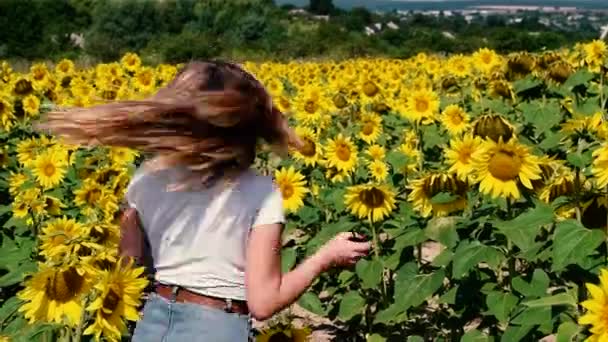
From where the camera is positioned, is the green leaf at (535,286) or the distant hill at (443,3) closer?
the green leaf at (535,286)

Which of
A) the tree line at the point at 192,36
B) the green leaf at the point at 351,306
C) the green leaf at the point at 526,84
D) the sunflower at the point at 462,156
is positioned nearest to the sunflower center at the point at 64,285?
the sunflower at the point at 462,156

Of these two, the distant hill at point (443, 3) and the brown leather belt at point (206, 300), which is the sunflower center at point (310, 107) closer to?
the brown leather belt at point (206, 300)

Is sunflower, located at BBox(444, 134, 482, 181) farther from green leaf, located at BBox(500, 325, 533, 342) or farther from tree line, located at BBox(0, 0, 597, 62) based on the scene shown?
tree line, located at BBox(0, 0, 597, 62)

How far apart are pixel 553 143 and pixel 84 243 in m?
2.21

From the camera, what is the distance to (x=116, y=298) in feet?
7.12

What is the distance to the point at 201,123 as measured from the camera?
2.09m

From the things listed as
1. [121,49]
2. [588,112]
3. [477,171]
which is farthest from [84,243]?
[121,49]

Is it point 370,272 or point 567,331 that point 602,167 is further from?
point 370,272

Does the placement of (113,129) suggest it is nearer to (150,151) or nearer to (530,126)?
(150,151)

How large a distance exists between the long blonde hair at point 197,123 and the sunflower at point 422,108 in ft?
12.4

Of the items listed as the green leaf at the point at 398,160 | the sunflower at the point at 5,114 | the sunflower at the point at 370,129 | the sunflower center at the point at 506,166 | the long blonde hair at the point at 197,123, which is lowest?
the sunflower at the point at 370,129

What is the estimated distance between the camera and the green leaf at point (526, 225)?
2646 mm

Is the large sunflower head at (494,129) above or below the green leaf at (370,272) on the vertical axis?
above

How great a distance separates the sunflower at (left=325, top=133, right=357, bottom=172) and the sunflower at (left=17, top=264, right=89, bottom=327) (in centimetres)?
264
